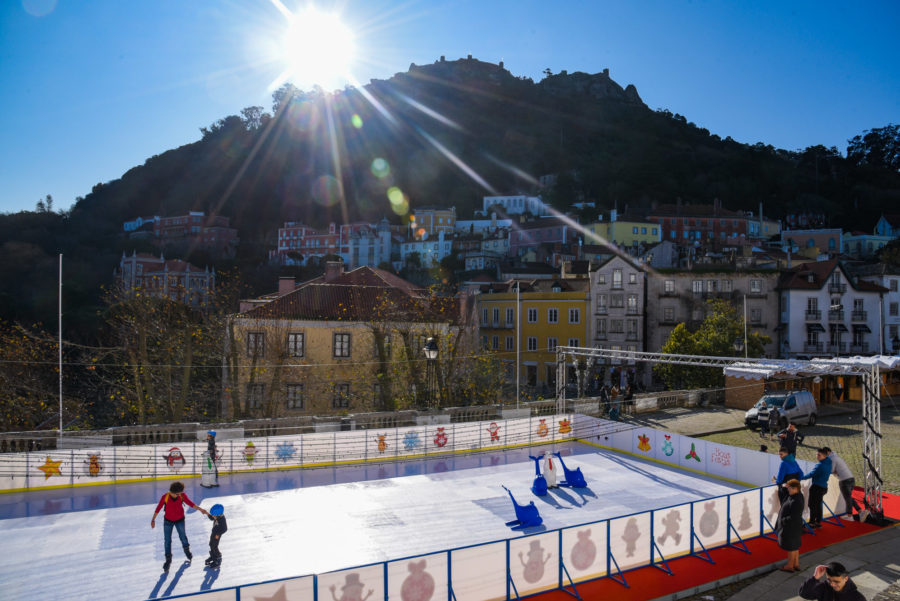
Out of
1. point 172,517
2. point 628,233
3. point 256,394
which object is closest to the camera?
point 172,517

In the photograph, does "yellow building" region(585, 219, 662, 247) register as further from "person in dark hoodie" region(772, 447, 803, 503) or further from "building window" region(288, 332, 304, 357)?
"person in dark hoodie" region(772, 447, 803, 503)

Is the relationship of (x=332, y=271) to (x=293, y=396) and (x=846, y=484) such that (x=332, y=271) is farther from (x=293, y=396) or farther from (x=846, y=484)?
(x=846, y=484)

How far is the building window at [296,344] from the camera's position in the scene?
30225mm

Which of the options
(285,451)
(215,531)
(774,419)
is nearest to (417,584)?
(215,531)

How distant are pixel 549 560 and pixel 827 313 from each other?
4537 centimetres

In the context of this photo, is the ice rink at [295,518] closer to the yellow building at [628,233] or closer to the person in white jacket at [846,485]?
the person in white jacket at [846,485]

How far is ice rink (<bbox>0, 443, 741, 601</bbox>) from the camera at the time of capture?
10562 millimetres

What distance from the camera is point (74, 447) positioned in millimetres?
17766

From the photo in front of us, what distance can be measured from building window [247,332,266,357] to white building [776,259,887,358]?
37.7 m

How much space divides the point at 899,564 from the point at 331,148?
151691 mm

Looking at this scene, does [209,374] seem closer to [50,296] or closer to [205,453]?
[205,453]

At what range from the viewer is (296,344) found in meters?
30.4

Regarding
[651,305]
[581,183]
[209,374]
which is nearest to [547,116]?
[581,183]

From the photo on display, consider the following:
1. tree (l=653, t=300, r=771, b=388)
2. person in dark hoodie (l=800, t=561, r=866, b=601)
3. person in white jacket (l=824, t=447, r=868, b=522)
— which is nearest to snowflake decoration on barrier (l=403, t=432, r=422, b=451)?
person in white jacket (l=824, t=447, r=868, b=522)
